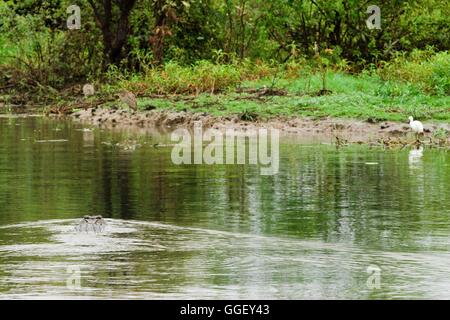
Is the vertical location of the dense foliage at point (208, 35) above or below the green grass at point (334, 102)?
above

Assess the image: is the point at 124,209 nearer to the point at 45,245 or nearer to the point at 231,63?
the point at 45,245

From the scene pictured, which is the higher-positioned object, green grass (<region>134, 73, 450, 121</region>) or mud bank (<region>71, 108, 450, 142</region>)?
green grass (<region>134, 73, 450, 121</region>)

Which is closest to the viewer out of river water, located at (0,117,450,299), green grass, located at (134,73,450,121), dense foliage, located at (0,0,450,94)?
river water, located at (0,117,450,299)

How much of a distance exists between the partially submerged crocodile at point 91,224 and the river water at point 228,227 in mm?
123

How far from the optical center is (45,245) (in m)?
11.3

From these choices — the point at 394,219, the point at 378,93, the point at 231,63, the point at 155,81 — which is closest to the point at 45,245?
the point at 394,219

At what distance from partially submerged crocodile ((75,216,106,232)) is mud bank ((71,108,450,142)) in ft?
35.2

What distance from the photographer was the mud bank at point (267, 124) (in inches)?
904

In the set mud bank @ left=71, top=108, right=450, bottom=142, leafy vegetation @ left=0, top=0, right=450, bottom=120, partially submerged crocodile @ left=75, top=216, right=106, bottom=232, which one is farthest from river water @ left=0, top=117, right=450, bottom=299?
leafy vegetation @ left=0, top=0, right=450, bottom=120

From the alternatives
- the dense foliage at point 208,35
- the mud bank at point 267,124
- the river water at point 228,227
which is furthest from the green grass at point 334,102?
the river water at point 228,227

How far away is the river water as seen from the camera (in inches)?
374

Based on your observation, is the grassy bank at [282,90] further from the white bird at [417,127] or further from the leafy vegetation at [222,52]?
the white bird at [417,127]

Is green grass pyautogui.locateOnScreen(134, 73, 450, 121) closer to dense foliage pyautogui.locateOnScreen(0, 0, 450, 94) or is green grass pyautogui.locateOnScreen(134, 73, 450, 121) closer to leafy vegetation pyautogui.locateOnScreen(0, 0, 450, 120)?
leafy vegetation pyautogui.locateOnScreen(0, 0, 450, 120)

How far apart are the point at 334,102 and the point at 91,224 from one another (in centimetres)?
1435
